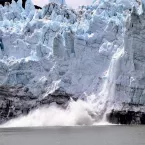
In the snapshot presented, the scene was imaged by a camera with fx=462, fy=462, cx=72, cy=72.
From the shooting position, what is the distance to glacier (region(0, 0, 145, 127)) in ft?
104

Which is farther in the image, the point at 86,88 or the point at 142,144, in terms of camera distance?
the point at 86,88

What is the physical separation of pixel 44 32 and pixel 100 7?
15.8 feet

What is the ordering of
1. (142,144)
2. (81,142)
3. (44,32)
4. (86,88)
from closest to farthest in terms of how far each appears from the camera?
(142,144) → (81,142) → (86,88) → (44,32)

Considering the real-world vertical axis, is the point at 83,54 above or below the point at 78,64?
above

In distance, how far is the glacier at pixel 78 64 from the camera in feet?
104

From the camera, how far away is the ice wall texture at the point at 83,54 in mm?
31516

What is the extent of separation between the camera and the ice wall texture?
31516 mm

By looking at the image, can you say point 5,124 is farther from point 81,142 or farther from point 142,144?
point 142,144

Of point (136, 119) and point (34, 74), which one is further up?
point (34, 74)

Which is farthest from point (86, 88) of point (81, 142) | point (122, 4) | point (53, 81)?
point (81, 142)

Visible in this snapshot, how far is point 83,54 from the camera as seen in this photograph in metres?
33.9

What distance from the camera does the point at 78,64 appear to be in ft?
112

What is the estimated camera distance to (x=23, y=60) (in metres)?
34.8

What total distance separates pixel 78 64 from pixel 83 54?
2.70 feet
